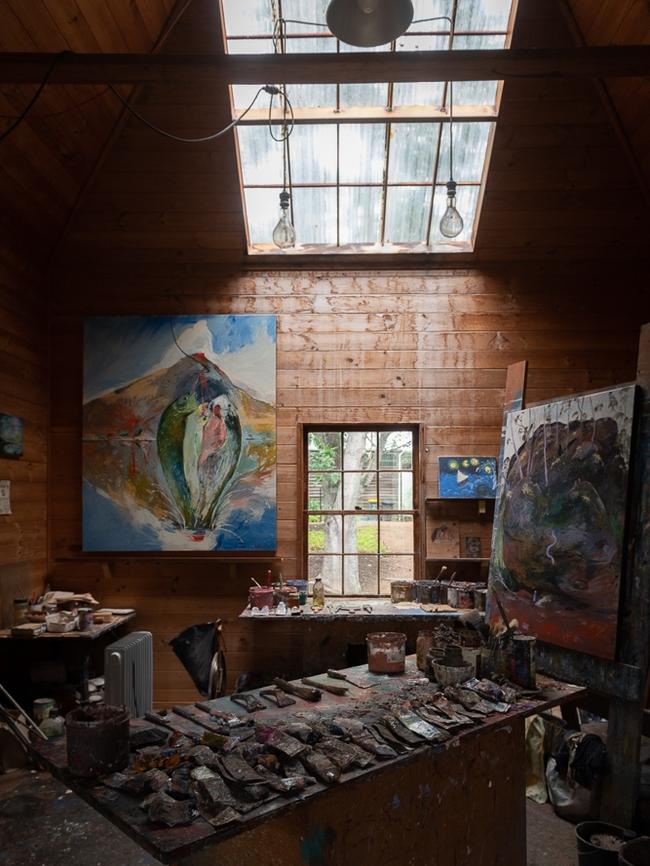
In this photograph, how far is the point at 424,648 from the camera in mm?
2844

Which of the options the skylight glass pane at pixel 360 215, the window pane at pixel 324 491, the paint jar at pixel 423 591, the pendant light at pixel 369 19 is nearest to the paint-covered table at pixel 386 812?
the paint jar at pixel 423 591

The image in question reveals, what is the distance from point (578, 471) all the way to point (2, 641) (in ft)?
12.3

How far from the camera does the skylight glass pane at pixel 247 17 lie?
14.0ft

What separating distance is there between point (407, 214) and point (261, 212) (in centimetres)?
113

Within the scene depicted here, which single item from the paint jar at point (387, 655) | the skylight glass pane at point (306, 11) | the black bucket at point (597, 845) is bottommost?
the black bucket at point (597, 845)

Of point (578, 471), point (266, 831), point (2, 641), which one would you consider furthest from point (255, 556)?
point (266, 831)

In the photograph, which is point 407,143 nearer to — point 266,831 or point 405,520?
point 405,520

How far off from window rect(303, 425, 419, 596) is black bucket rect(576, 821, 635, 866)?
7.90 ft

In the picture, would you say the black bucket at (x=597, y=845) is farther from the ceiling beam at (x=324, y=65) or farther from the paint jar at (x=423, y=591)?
the ceiling beam at (x=324, y=65)

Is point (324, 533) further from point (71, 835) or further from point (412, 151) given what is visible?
point (412, 151)

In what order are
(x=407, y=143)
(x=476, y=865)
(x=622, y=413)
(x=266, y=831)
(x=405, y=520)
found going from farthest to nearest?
(x=405, y=520)
(x=407, y=143)
(x=622, y=413)
(x=476, y=865)
(x=266, y=831)

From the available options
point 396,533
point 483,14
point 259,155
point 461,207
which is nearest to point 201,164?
point 259,155

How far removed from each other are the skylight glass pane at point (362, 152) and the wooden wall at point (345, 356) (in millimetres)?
738

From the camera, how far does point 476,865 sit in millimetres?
2453
